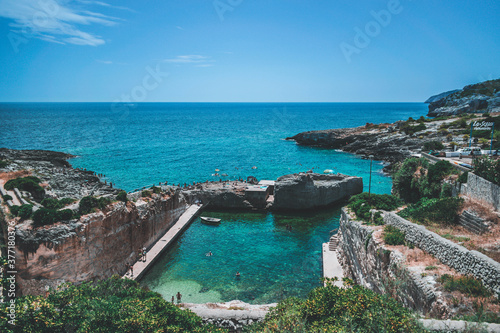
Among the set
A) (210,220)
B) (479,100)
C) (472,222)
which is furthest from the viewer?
(479,100)

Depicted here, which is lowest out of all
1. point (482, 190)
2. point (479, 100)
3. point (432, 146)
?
point (482, 190)

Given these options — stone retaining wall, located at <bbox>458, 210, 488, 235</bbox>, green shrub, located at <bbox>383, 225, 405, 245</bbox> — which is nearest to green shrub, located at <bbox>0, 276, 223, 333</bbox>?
green shrub, located at <bbox>383, 225, 405, 245</bbox>

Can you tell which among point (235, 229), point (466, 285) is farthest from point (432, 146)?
point (466, 285)

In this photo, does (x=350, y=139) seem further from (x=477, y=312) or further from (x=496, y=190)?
(x=477, y=312)

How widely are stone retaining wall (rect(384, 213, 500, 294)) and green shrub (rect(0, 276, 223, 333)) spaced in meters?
10.9

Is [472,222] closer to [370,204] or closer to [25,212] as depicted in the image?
[370,204]

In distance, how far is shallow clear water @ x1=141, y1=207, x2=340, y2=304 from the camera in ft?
76.2

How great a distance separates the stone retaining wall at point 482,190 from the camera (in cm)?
1839

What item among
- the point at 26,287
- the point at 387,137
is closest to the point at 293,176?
the point at 26,287

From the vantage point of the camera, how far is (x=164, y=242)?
98.2 ft

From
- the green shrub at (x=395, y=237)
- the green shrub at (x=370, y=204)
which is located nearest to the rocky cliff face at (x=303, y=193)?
the green shrub at (x=370, y=204)

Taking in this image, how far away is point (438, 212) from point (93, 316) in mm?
19411

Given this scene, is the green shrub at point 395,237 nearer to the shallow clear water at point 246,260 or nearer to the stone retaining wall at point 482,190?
the stone retaining wall at point 482,190

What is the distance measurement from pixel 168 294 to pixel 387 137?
2668 inches
